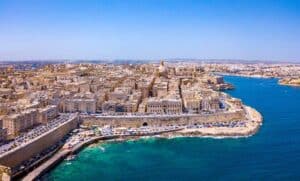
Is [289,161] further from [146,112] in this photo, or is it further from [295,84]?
[295,84]

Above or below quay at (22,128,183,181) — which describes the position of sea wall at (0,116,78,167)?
above

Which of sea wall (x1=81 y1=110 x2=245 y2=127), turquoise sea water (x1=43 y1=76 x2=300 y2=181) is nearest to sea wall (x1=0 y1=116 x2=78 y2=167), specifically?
turquoise sea water (x1=43 y1=76 x2=300 y2=181)

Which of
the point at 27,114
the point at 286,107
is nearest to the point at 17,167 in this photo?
the point at 27,114

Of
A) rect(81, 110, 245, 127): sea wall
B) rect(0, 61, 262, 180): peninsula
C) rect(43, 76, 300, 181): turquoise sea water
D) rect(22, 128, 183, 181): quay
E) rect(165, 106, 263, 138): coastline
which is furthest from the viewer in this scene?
rect(81, 110, 245, 127): sea wall

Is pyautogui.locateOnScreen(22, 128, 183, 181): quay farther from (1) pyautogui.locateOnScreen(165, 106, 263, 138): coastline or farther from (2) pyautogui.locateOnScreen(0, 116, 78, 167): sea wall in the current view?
(2) pyautogui.locateOnScreen(0, 116, 78, 167): sea wall

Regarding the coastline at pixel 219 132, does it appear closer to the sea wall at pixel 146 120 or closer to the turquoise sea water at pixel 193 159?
the turquoise sea water at pixel 193 159

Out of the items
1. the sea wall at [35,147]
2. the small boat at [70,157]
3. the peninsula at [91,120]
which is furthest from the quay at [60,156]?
the sea wall at [35,147]

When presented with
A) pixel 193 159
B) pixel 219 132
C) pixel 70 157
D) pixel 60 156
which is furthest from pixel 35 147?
pixel 219 132
